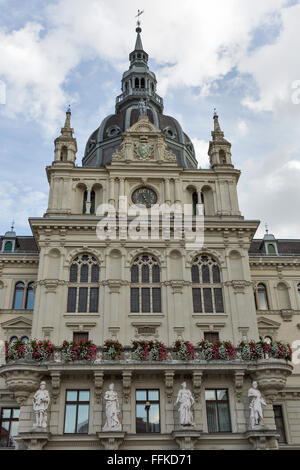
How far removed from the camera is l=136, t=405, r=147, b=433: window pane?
29.8 m

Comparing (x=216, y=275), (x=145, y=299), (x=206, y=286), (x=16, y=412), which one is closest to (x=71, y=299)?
(x=145, y=299)

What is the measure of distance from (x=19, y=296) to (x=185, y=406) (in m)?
16.4

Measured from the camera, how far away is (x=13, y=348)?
99.9 feet

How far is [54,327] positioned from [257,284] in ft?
56.2

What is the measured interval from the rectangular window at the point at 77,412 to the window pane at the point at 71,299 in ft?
18.5

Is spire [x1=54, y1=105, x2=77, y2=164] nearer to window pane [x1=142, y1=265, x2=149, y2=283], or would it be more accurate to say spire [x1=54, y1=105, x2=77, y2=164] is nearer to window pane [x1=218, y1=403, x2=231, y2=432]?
window pane [x1=142, y1=265, x2=149, y2=283]

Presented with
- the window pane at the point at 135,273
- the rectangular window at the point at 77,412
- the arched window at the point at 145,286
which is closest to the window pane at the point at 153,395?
the rectangular window at the point at 77,412

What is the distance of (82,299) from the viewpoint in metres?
34.3

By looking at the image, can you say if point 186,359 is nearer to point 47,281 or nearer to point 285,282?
point 47,281

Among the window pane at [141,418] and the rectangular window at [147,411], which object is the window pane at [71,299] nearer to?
the rectangular window at [147,411]

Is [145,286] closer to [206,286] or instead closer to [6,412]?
[206,286]

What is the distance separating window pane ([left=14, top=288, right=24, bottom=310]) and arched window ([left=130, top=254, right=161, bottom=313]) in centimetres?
951
